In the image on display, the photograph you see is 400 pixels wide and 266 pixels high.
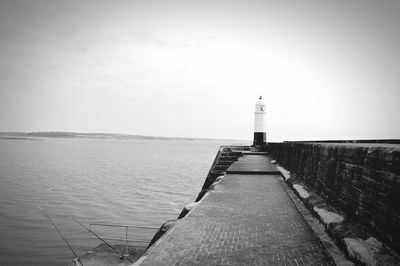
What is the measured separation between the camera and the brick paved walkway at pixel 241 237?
435cm

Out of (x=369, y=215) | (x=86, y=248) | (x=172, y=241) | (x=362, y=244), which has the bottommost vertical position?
(x=86, y=248)

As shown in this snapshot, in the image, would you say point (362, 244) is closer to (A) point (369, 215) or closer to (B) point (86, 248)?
(A) point (369, 215)

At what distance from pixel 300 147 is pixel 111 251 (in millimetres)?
8431

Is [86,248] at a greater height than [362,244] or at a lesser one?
lesser

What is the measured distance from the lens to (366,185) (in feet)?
14.9

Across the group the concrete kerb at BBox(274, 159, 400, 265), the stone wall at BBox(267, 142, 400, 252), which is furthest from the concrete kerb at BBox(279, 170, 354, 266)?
the stone wall at BBox(267, 142, 400, 252)

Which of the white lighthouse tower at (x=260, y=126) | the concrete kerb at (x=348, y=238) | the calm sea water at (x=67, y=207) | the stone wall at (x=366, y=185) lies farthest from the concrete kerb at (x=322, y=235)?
the white lighthouse tower at (x=260, y=126)

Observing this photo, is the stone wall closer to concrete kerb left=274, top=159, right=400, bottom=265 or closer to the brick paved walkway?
concrete kerb left=274, top=159, right=400, bottom=265

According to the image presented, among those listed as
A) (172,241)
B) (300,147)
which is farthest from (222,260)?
(300,147)

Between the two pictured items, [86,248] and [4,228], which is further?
[4,228]

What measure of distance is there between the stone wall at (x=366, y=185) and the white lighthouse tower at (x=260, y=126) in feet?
73.9

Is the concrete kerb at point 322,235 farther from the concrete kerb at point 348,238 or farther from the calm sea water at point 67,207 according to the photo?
the calm sea water at point 67,207

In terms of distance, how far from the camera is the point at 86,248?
12.2m

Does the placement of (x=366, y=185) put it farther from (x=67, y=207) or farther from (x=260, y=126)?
(x=260, y=126)
